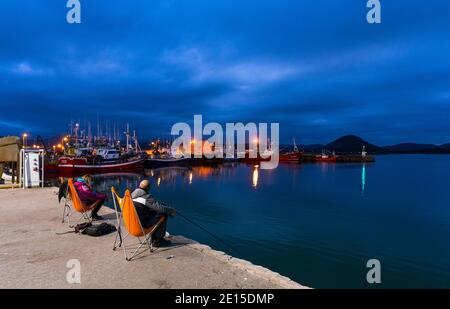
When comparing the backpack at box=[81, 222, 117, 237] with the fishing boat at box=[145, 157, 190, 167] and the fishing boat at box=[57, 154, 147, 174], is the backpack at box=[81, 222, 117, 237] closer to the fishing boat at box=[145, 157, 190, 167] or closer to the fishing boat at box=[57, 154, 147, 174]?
the fishing boat at box=[57, 154, 147, 174]

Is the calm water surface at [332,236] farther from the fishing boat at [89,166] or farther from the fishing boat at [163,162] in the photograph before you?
the fishing boat at [163,162]

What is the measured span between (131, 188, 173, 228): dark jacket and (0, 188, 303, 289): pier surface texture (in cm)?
72

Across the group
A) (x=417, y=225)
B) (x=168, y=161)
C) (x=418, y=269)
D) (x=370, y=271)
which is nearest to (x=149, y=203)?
(x=370, y=271)

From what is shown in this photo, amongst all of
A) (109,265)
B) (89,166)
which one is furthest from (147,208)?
(89,166)

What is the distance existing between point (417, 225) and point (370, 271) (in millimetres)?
10498

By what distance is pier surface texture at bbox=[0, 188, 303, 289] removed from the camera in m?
4.88

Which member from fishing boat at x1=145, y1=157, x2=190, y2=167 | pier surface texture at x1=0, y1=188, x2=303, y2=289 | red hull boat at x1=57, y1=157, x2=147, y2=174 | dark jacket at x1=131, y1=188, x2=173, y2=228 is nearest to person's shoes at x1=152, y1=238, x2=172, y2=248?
pier surface texture at x1=0, y1=188, x2=303, y2=289

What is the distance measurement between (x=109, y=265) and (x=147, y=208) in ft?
4.36

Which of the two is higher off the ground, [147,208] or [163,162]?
[147,208]

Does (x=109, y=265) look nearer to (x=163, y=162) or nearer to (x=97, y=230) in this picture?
(x=97, y=230)

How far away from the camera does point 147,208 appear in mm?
6395

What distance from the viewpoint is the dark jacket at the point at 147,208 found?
6.29 meters

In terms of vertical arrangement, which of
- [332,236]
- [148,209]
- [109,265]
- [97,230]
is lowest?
[332,236]
